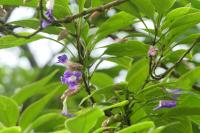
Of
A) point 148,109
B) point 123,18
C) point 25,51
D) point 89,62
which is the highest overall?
point 123,18

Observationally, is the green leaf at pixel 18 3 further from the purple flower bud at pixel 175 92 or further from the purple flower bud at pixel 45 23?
the purple flower bud at pixel 175 92

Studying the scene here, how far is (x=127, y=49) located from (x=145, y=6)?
0.14m

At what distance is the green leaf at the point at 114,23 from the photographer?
5.30 feet

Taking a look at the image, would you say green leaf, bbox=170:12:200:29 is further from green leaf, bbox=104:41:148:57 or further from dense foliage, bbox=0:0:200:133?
green leaf, bbox=104:41:148:57

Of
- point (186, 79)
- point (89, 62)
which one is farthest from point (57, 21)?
point (186, 79)

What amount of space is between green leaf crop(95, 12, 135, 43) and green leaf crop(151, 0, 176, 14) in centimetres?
11

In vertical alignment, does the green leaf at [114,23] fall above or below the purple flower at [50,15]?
below

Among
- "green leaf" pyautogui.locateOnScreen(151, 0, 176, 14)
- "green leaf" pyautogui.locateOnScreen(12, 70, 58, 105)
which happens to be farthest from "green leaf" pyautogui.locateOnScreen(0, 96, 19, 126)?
"green leaf" pyautogui.locateOnScreen(151, 0, 176, 14)

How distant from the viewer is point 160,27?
1.58m

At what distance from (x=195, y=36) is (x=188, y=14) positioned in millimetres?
130

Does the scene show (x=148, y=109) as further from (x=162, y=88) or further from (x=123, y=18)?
(x=123, y=18)

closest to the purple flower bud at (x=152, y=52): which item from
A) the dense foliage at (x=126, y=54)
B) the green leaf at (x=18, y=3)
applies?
the dense foliage at (x=126, y=54)

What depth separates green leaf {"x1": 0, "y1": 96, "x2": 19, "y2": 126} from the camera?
64.4 inches

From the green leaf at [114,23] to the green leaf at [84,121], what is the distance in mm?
470
